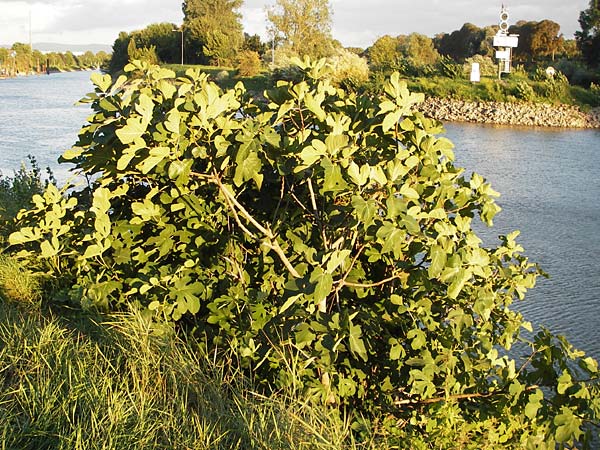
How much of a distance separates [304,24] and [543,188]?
2707 centimetres

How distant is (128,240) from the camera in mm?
3406

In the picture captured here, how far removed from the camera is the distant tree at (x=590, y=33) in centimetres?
3008

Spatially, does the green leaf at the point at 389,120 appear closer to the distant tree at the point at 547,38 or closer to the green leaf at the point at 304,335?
the green leaf at the point at 304,335

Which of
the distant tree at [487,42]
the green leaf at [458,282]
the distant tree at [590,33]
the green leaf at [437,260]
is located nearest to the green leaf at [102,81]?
the green leaf at [437,260]

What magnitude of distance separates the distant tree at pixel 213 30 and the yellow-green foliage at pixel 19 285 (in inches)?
1969

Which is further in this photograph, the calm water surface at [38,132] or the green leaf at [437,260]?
the calm water surface at [38,132]

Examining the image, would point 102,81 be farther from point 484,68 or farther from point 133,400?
point 484,68

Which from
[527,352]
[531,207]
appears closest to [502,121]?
[531,207]

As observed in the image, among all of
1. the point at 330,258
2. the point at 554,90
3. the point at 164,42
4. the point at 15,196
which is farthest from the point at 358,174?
the point at 164,42

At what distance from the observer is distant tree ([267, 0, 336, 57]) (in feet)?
116

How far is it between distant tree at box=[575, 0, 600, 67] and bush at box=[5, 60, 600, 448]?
30.0 meters

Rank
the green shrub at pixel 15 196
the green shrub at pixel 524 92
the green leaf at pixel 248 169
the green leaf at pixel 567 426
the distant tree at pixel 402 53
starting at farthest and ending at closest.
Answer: the distant tree at pixel 402 53
the green shrub at pixel 524 92
the green shrub at pixel 15 196
the green leaf at pixel 248 169
the green leaf at pixel 567 426

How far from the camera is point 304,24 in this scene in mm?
35688

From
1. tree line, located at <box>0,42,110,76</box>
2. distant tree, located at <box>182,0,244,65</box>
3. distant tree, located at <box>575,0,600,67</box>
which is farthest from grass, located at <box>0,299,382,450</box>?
tree line, located at <box>0,42,110,76</box>
